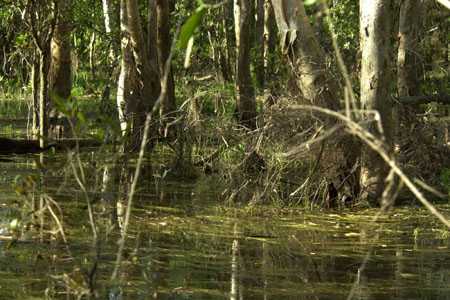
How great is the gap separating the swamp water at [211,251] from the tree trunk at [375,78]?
22.2 inches

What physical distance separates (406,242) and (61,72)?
1194 centimetres

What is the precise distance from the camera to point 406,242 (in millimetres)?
9852

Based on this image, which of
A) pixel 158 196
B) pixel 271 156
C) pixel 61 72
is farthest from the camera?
pixel 61 72

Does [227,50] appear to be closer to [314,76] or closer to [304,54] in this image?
[304,54]

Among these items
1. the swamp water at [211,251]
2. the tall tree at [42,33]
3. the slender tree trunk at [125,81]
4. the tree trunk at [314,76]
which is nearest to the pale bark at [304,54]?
the tree trunk at [314,76]

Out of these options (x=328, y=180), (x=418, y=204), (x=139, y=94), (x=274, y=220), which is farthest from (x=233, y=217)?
(x=139, y=94)

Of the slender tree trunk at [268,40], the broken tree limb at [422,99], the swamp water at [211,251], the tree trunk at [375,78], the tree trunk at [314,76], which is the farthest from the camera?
the slender tree trunk at [268,40]

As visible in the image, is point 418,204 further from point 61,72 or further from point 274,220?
point 61,72

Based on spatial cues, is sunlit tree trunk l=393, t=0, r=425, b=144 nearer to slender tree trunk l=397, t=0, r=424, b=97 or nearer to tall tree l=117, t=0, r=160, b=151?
slender tree trunk l=397, t=0, r=424, b=97

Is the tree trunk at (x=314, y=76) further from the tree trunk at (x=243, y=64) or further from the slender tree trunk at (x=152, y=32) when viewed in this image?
the slender tree trunk at (x=152, y=32)

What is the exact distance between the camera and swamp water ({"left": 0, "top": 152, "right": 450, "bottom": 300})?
7.08m

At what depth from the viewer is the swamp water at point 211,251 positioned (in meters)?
7.08

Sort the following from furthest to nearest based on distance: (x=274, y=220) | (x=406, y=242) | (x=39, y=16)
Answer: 1. (x=39, y=16)
2. (x=274, y=220)
3. (x=406, y=242)

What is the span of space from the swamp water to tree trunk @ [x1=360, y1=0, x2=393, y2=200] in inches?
22.2
